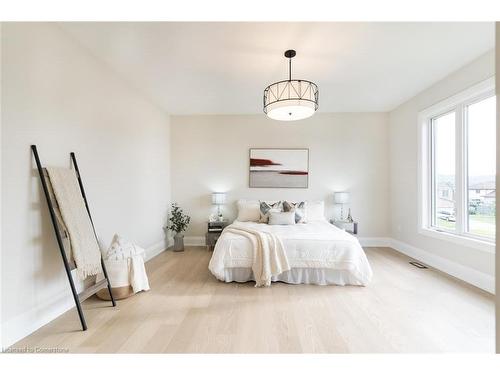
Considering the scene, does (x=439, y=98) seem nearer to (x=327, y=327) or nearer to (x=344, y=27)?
(x=344, y=27)

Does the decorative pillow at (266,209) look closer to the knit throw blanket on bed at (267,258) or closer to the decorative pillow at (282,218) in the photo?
the decorative pillow at (282,218)

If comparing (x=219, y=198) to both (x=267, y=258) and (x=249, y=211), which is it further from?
(x=267, y=258)

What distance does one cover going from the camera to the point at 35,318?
6.19 ft

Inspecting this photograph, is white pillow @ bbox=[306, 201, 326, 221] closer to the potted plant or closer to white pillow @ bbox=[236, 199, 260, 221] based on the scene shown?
white pillow @ bbox=[236, 199, 260, 221]

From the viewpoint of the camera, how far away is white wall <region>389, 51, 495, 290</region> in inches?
106

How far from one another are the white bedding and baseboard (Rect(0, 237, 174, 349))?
142 cm

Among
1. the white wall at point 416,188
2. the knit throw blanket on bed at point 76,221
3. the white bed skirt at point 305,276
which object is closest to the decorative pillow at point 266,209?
the white bed skirt at point 305,276

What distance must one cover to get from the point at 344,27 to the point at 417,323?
2.69 meters

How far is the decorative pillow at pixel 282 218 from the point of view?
12.8 ft

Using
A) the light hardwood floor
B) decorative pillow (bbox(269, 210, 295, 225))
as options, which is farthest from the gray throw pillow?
the light hardwood floor

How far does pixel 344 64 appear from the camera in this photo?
2.83m

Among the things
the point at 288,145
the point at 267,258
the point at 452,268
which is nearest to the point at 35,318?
the point at 267,258
